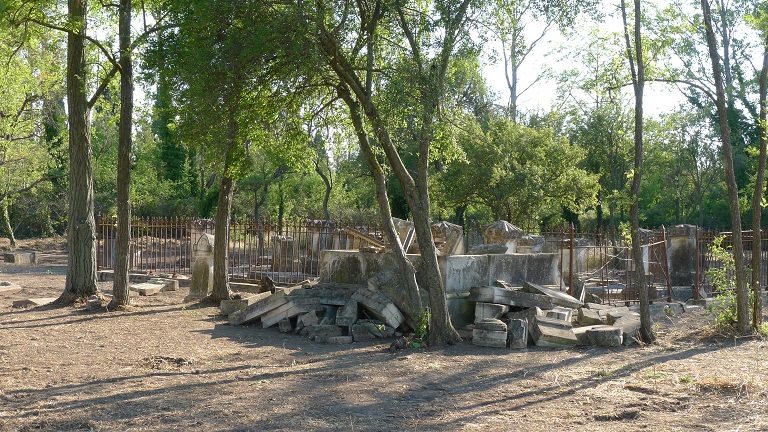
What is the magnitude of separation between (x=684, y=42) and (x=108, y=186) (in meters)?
31.6

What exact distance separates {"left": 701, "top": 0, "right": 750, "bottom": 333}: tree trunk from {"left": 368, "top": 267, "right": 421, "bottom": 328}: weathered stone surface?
16.1 feet

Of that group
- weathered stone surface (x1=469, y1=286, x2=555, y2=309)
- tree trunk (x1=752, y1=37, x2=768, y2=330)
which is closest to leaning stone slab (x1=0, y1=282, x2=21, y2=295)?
Result: weathered stone surface (x1=469, y1=286, x2=555, y2=309)

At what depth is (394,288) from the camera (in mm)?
11398

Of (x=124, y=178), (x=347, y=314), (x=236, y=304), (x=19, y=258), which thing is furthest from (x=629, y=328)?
(x=19, y=258)

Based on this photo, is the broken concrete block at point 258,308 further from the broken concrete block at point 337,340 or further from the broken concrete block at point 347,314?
the broken concrete block at point 337,340

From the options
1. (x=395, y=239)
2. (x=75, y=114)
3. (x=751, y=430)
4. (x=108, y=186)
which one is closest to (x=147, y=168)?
(x=108, y=186)

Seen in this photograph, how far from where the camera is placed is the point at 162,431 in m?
5.86

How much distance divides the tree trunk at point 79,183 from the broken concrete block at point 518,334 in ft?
27.5

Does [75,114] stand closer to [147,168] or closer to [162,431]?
[162,431]

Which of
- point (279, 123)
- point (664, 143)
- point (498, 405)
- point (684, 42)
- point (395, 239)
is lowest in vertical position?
point (498, 405)

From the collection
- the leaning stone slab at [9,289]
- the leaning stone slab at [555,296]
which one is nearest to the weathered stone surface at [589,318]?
the leaning stone slab at [555,296]

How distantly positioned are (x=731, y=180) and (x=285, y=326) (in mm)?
7303

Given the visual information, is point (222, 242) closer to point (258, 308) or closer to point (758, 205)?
point (258, 308)

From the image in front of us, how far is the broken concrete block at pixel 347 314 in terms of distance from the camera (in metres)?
11.2
